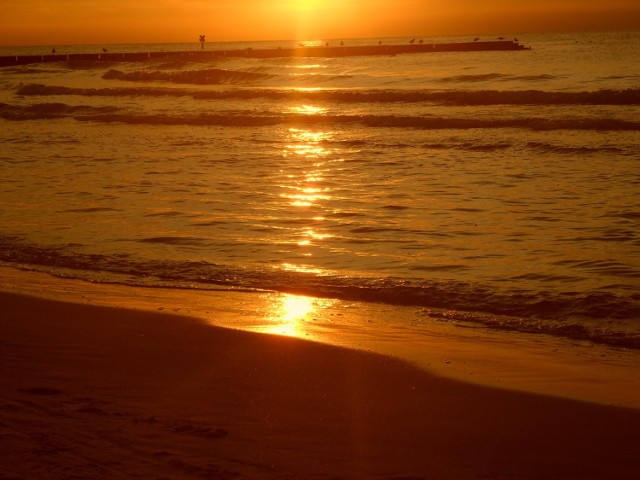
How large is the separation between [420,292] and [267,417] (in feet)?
10.3

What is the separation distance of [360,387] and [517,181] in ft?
30.1

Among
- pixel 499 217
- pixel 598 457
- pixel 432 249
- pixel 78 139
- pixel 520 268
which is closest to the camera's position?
pixel 598 457

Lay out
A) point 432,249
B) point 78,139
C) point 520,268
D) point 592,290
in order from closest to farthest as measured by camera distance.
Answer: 1. point 592,290
2. point 520,268
3. point 432,249
4. point 78,139

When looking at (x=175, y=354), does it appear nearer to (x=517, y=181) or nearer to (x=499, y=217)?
(x=499, y=217)

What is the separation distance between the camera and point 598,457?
4.08m

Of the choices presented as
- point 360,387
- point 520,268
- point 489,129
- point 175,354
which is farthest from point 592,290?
point 489,129

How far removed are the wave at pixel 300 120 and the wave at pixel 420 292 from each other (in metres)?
15.4

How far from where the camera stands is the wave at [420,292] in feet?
21.3

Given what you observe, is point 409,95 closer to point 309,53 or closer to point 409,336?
point 409,336

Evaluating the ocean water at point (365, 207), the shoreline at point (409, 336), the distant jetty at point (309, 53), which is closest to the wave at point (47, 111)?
the ocean water at point (365, 207)

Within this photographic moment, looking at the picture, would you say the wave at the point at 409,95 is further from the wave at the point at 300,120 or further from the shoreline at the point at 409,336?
the shoreline at the point at 409,336

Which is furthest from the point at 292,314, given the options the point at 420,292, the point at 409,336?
the point at 420,292

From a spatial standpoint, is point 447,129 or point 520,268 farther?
point 447,129

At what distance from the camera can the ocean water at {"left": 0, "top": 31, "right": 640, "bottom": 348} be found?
7496 millimetres
